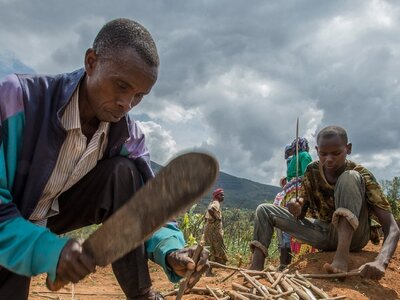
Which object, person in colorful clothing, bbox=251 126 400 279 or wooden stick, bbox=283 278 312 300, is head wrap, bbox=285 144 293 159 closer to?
person in colorful clothing, bbox=251 126 400 279

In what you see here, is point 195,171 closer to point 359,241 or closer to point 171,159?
point 171,159

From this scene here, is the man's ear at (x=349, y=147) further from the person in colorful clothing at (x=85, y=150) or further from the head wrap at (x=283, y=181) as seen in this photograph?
the person in colorful clothing at (x=85, y=150)

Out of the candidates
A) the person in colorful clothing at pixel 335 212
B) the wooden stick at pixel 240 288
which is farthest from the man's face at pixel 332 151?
the wooden stick at pixel 240 288

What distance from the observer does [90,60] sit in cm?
197

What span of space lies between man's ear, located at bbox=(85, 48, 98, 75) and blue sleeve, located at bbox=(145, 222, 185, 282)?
796 mm

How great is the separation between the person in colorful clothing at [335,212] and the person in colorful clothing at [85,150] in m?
1.91

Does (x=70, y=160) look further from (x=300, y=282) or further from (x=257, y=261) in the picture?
(x=257, y=261)

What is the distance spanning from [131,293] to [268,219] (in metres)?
2.18

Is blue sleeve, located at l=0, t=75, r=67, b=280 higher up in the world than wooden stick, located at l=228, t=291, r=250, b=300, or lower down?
higher up

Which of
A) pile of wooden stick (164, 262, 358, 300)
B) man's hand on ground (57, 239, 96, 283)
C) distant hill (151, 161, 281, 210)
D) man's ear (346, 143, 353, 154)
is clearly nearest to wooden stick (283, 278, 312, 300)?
pile of wooden stick (164, 262, 358, 300)

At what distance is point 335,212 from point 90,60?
7.83 feet

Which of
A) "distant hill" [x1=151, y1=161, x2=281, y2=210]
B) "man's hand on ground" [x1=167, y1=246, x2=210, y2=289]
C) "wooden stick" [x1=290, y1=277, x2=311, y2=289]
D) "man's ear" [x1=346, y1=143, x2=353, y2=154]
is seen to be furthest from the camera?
"distant hill" [x1=151, y1=161, x2=281, y2=210]

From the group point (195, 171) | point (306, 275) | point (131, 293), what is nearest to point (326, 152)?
point (306, 275)

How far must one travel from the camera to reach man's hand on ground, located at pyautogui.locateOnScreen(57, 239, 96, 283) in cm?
145
